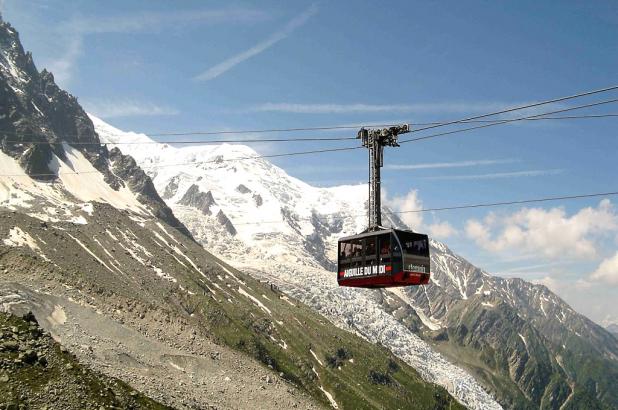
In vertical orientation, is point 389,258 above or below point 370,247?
below

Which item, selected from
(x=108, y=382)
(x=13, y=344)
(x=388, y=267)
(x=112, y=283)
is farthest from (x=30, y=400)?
(x=112, y=283)

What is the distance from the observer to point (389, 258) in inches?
1610

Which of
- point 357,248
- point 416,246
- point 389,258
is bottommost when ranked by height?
point 389,258

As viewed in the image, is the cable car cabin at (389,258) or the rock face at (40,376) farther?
the rock face at (40,376)

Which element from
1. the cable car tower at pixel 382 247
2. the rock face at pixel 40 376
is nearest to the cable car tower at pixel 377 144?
the cable car tower at pixel 382 247

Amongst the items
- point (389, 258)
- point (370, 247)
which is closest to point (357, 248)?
point (370, 247)

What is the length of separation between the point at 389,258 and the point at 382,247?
99cm

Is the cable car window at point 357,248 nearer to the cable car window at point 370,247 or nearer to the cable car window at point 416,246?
the cable car window at point 370,247

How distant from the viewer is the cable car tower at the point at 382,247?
127 feet

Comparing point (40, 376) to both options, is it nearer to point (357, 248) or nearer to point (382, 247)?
point (357, 248)

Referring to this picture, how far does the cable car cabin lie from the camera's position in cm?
4069

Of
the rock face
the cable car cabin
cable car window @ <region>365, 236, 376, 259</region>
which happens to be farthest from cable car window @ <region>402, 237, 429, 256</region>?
the rock face

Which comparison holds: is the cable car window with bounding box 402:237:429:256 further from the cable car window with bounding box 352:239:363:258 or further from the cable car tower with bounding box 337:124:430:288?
the cable car window with bounding box 352:239:363:258

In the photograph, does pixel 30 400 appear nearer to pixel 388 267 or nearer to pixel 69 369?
pixel 69 369
